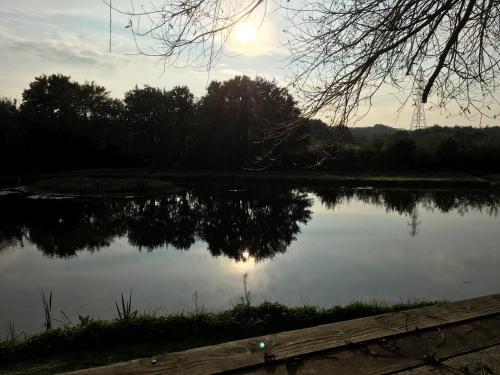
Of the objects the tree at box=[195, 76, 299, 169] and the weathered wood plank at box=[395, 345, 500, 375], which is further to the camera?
the tree at box=[195, 76, 299, 169]

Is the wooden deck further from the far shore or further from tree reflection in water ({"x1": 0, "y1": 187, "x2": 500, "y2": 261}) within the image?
the far shore

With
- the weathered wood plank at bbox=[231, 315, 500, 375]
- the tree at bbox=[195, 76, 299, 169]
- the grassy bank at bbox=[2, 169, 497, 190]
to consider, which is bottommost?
the grassy bank at bbox=[2, 169, 497, 190]

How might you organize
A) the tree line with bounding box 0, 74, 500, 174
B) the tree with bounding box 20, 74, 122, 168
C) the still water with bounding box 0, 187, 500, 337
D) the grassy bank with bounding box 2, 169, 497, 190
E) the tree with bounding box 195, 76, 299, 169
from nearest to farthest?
the still water with bounding box 0, 187, 500, 337 < the grassy bank with bounding box 2, 169, 497, 190 < the tree line with bounding box 0, 74, 500, 174 < the tree with bounding box 195, 76, 299, 169 < the tree with bounding box 20, 74, 122, 168

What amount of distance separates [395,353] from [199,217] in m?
18.5

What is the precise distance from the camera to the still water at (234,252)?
29.2 ft

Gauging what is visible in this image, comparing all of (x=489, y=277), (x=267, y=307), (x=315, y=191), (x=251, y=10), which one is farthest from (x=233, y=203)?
(x=251, y=10)

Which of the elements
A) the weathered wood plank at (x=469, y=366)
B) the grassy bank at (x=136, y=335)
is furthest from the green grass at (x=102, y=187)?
the weathered wood plank at (x=469, y=366)

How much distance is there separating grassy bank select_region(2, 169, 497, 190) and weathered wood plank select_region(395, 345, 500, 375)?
101 feet

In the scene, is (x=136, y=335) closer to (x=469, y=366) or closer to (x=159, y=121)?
(x=469, y=366)

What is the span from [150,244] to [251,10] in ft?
39.3

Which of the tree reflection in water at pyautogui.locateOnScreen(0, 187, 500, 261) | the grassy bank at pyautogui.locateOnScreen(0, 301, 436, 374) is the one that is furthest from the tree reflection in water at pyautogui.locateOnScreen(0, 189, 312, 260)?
the grassy bank at pyautogui.locateOnScreen(0, 301, 436, 374)

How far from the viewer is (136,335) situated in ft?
19.0

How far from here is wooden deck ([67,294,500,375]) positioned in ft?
4.89

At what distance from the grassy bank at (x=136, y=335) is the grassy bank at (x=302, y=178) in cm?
2647
